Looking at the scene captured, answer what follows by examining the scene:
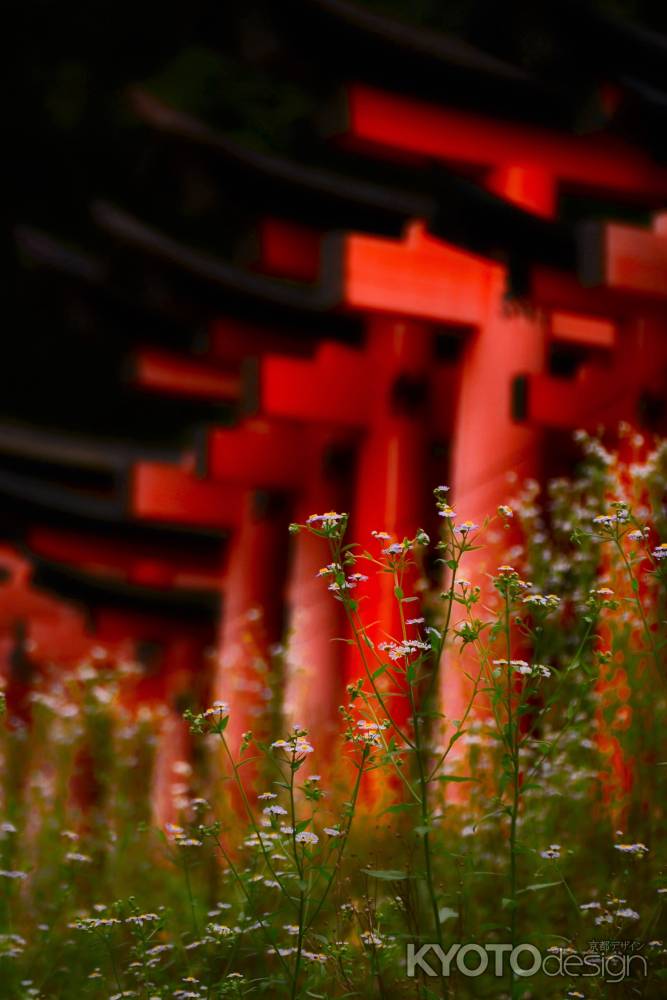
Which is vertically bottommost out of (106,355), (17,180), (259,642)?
(259,642)

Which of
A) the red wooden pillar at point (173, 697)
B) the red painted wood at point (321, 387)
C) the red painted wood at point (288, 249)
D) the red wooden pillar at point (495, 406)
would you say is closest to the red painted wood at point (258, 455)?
the red painted wood at point (321, 387)

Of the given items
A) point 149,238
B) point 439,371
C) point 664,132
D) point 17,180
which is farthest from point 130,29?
point 664,132

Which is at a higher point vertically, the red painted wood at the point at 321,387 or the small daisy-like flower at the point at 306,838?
the red painted wood at the point at 321,387

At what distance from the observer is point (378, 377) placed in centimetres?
720

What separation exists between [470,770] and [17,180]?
12.0 metres

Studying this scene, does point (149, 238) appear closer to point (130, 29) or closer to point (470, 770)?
point (470, 770)

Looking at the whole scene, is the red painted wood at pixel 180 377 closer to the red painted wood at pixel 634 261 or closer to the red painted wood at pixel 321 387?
the red painted wood at pixel 321 387

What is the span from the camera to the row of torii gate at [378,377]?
5824 millimetres

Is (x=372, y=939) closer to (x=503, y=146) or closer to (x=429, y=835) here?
(x=429, y=835)

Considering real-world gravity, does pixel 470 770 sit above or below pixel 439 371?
below

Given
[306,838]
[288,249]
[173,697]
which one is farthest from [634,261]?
[173,697]

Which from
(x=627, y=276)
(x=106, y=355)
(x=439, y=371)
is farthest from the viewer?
(x=106, y=355)

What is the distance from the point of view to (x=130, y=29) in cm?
1483

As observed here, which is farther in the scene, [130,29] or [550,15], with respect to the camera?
[130,29]
